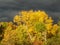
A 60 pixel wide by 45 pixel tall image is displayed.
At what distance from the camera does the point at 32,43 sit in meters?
93.9

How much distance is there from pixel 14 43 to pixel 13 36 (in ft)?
27.2

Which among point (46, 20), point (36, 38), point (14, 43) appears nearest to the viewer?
point (14, 43)

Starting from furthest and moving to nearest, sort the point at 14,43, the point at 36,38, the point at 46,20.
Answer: the point at 46,20, the point at 36,38, the point at 14,43

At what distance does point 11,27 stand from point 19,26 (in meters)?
3.00

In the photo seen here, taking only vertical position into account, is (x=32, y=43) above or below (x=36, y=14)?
below

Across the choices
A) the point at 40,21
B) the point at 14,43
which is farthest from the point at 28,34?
the point at 14,43

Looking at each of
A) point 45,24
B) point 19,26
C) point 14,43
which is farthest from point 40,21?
point 14,43

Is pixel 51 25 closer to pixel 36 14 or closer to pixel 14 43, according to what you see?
pixel 36 14

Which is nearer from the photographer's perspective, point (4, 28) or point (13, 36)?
point (13, 36)

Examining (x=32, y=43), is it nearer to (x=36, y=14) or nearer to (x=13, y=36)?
(x=13, y=36)

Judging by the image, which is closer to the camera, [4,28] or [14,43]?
[14,43]

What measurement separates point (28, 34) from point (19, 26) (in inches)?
248

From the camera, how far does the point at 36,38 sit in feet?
321

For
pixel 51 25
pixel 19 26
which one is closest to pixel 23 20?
pixel 19 26
